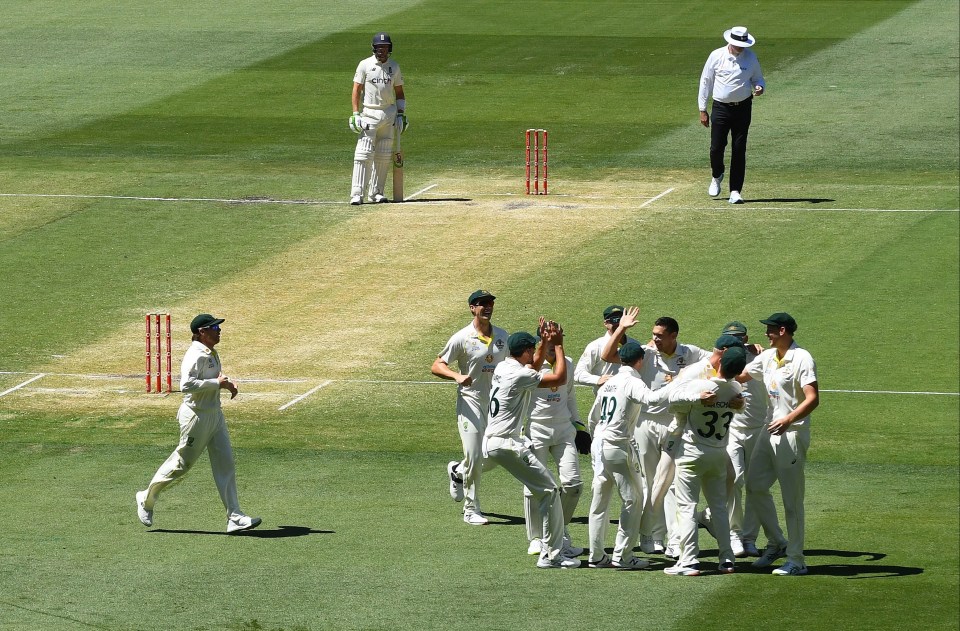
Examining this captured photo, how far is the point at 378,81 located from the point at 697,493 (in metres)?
12.8

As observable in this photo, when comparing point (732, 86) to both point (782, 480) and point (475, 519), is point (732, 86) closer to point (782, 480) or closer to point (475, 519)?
point (475, 519)

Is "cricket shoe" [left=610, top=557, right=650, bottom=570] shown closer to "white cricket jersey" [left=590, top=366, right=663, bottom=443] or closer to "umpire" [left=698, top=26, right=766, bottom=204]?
"white cricket jersey" [left=590, top=366, right=663, bottom=443]

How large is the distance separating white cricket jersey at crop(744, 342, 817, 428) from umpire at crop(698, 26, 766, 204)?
11.1 m

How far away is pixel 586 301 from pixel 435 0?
19608mm

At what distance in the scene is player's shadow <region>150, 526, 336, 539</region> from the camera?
1412cm

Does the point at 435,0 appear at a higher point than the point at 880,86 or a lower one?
higher

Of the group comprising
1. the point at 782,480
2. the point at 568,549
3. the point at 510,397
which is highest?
the point at 510,397

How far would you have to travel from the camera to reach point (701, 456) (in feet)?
41.9

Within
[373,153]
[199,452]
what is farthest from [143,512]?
[373,153]

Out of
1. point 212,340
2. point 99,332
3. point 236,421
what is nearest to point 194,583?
point 212,340

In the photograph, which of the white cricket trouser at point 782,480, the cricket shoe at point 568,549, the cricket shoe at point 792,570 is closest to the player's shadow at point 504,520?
the cricket shoe at point 568,549

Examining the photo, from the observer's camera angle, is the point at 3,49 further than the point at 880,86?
No

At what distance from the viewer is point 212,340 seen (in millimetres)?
14289

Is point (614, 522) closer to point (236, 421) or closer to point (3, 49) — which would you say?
point (236, 421)
